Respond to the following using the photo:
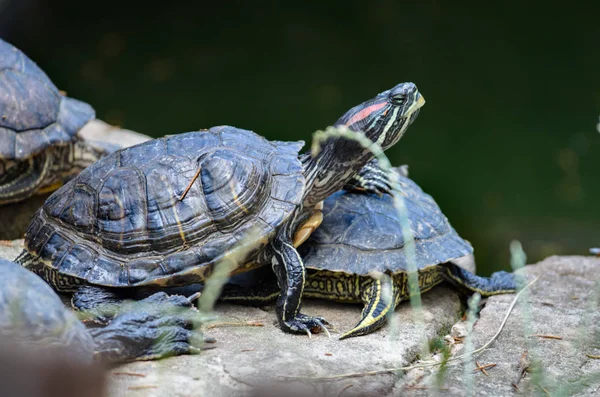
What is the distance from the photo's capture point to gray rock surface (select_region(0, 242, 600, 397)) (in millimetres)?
3037

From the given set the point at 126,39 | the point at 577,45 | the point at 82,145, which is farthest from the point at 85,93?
the point at 577,45

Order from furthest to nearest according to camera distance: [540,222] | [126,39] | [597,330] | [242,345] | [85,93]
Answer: [126,39], [85,93], [540,222], [597,330], [242,345]

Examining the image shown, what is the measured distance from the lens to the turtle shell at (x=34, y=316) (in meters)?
2.78

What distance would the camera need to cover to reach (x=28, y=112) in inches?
224

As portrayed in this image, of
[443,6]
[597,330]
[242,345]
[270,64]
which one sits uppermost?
[443,6]

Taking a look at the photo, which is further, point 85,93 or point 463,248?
point 85,93

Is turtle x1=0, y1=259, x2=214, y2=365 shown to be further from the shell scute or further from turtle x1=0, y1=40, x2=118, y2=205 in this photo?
turtle x1=0, y1=40, x2=118, y2=205

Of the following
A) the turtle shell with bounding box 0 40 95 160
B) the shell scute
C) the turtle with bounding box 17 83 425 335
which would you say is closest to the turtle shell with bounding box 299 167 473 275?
the turtle with bounding box 17 83 425 335

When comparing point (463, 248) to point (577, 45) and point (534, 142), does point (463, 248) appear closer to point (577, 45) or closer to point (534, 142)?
point (534, 142)

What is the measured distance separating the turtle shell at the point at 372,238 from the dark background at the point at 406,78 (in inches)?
183

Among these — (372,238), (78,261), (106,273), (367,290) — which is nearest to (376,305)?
(367,290)

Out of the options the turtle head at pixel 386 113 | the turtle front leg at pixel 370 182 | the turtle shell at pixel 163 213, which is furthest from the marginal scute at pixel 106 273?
the turtle front leg at pixel 370 182

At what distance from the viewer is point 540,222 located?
32.2 ft

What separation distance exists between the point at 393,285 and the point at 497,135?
7527 mm
